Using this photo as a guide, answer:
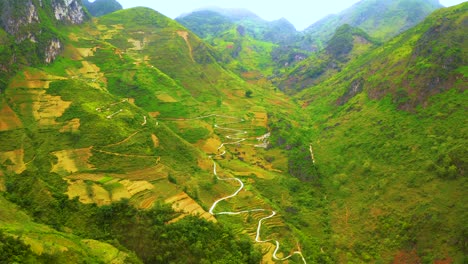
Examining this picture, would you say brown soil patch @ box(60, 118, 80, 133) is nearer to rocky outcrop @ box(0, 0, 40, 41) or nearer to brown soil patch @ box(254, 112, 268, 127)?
rocky outcrop @ box(0, 0, 40, 41)

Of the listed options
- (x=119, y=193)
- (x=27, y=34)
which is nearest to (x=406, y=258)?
(x=119, y=193)

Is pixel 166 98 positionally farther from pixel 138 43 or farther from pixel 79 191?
pixel 79 191

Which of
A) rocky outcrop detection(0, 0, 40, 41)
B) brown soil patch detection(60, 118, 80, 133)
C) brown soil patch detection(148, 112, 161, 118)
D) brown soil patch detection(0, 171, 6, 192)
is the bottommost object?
brown soil patch detection(148, 112, 161, 118)

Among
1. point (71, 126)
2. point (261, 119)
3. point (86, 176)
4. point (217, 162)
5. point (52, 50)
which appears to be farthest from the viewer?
point (261, 119)

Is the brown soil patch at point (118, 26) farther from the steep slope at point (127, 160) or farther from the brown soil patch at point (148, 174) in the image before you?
the brown soil patch at point (148, 174)

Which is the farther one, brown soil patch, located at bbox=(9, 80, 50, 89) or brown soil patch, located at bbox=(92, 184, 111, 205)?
brown soil patch, located at bbox=(9, 80, 50, 89)

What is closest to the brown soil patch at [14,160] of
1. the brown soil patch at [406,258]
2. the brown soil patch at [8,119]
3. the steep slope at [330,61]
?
the brown soil patch at [8,119]

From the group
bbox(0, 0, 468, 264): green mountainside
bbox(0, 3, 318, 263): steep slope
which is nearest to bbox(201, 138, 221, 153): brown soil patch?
bbox(0, 3, 318, 263): steep slope
